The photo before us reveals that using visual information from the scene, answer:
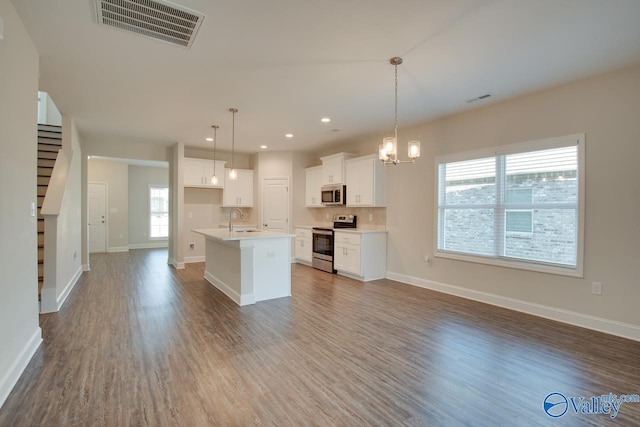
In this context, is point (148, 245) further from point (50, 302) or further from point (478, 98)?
point (478, 98)

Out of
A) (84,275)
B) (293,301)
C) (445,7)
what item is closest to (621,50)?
(445,7)

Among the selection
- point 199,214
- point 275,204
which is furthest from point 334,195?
point 199,214

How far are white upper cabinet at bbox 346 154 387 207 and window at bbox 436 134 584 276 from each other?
3.80 feet

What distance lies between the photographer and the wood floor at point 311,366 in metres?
1.95

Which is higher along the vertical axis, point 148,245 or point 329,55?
point 329,55

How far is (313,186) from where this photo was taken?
723 centimetres

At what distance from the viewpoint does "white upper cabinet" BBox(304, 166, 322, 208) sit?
23.2 ft

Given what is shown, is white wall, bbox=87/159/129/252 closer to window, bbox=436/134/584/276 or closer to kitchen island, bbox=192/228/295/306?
kitchen island, bbox=192/228/295/306

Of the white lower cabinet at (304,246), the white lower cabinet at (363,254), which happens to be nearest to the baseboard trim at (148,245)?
the white lower cabinet at (304,246)

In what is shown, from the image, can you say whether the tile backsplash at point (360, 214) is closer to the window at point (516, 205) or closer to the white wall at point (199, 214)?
the window at point (516, 205)

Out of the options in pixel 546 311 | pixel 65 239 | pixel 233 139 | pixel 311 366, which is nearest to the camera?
pixel 311 366

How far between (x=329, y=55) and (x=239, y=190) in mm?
5353

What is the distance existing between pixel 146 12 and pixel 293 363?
9.71ft

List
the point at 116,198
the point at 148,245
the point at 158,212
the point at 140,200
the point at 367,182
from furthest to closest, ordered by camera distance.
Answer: the point at 158,212 < the point at 148,245 < the point at 140,200 < the point at 116,198 < the point at 367,182
